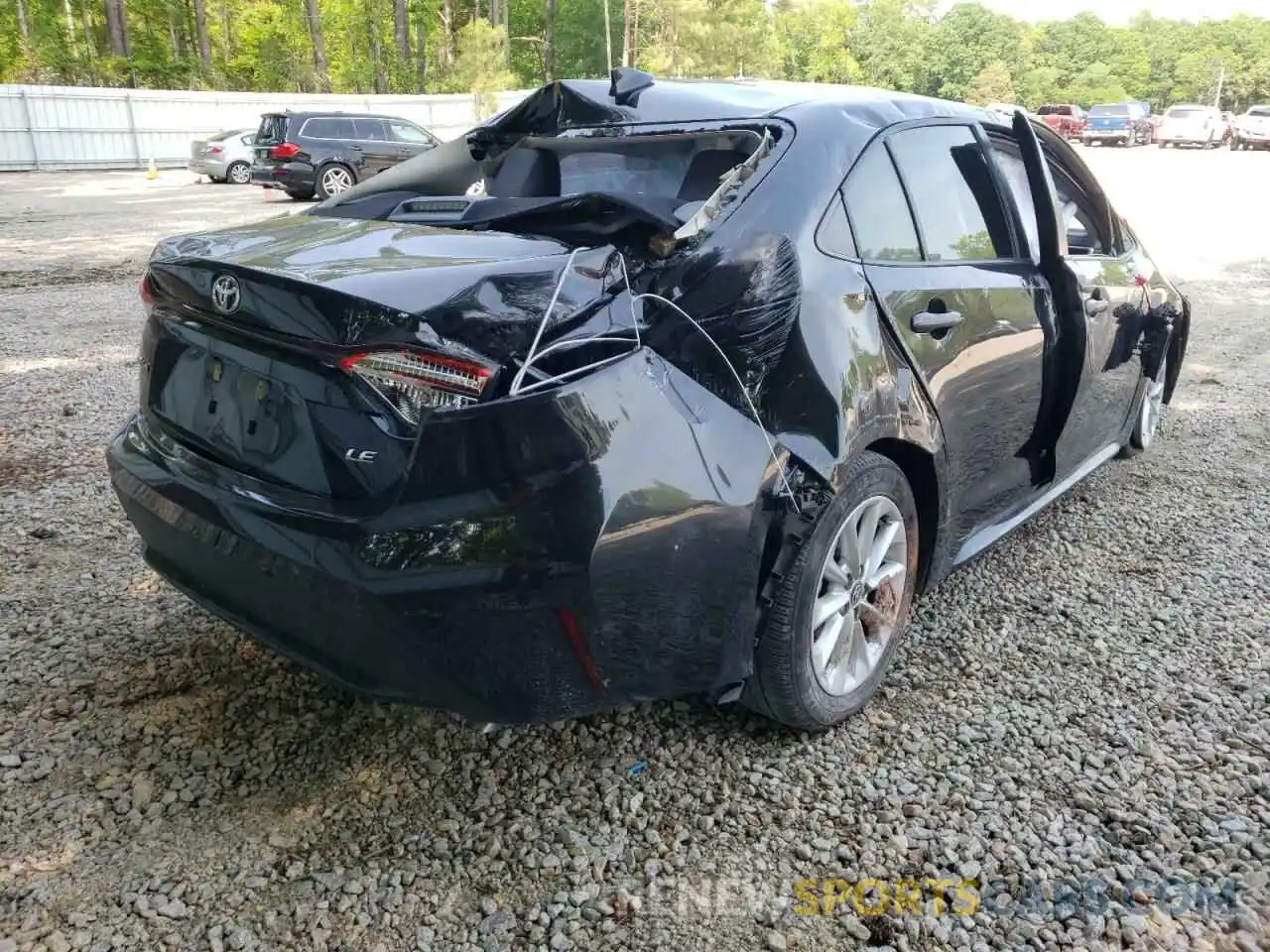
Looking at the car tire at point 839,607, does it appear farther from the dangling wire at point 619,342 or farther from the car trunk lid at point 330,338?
the car trunk lid at point 330,338

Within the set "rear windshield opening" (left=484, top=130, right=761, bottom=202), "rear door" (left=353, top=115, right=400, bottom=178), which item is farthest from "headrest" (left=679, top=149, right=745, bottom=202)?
"rear door" (left=353, top=115, right=400, bottom=178)

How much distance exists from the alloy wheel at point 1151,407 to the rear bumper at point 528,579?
3.35 metres

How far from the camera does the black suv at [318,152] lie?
17.4m

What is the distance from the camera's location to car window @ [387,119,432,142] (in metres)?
19.5

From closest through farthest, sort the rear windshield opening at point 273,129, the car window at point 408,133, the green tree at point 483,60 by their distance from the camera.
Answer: the rear windshield opening at point 273,129 → the car window at point 408,133 → the green tree at point 483,60

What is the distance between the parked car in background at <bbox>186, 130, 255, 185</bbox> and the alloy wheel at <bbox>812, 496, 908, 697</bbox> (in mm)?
21080

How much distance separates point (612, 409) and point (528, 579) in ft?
1.24

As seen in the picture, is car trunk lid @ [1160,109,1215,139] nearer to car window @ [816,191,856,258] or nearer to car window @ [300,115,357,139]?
car window @ [300,115,357,139]

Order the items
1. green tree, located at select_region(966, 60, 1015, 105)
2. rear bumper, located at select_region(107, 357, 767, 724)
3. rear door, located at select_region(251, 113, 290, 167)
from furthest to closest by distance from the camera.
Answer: green tree, located at select_region(966, 60, 1015, 105) < rear door, located at select_region(251, 113, 290, 167) < rear bumper, located at select_region(107, 357, 767, 724)

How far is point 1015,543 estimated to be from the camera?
3982 millimetres

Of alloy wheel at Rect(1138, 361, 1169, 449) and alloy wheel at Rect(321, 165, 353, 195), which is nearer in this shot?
alloy wheel at Rect(1138, 361, 1169, 449)

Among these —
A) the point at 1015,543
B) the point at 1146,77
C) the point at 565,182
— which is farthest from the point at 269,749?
the point at 1146,77

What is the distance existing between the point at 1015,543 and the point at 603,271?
2562 mm

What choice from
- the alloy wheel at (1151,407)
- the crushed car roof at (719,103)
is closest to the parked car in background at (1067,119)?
the alloy wheel at (1151,407)
